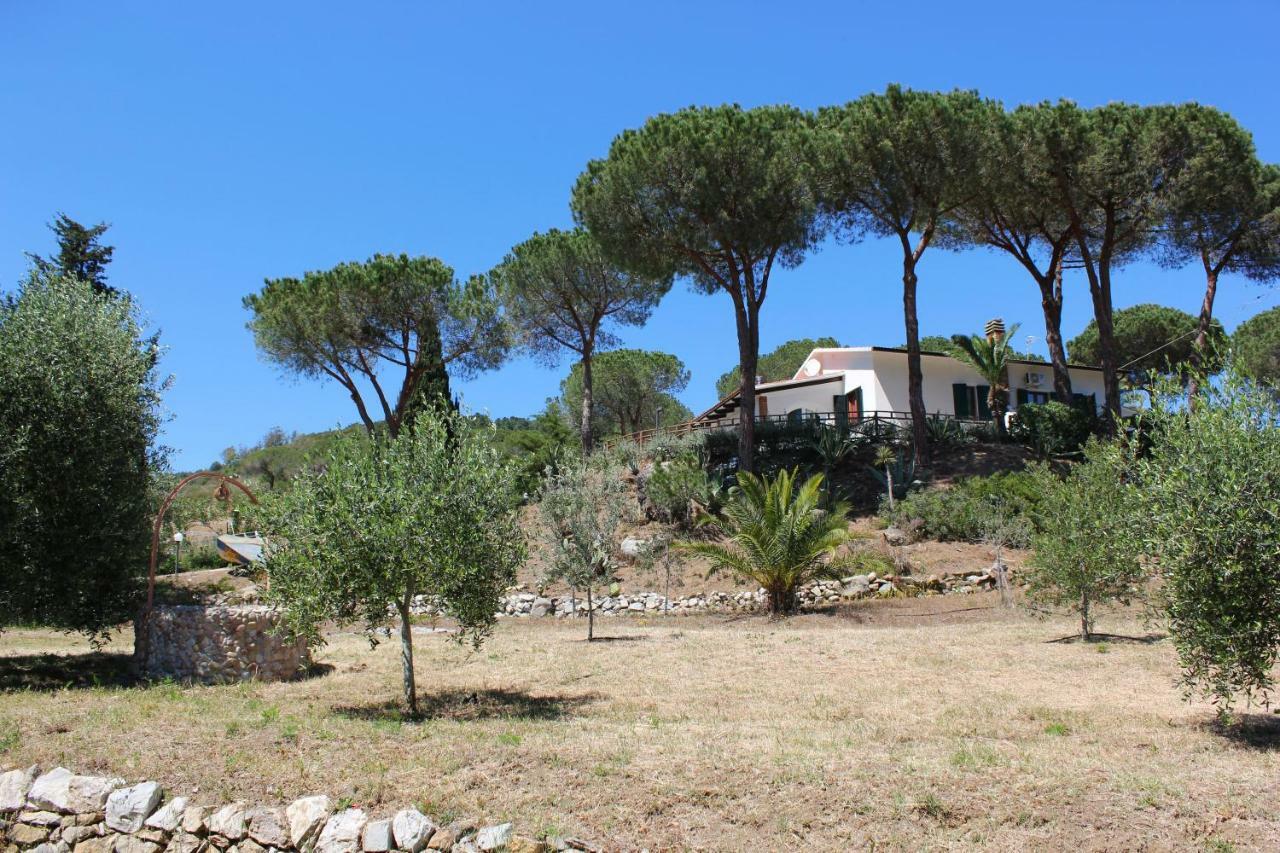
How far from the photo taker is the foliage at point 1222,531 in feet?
27.4

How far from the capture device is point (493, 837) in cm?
738

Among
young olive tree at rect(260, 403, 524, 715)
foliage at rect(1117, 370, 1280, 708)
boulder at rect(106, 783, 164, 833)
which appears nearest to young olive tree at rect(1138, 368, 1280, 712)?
foliage at rect(1117, 370, 1280, 708)

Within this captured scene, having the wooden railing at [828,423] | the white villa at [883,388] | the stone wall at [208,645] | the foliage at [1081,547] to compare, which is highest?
the white villa at [883,388]

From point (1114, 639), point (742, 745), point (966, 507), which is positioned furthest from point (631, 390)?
point (742, 745)

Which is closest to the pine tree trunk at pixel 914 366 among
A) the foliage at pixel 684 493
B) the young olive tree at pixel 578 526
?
the foliage at pixel 684 493

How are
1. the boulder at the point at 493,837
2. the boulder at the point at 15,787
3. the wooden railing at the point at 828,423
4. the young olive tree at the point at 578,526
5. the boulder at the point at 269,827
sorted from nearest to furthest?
1. the boulder at the point at 493,837
2. the boulder at the point at 269,827
3. the boulder at the point at 15,787
4. the young olive tree at the point at 578,526
5. the wooden railing at the point at 828,423

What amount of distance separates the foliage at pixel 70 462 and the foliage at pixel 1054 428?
1013 inches

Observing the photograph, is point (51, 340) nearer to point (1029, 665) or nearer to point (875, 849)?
point (875, 849)

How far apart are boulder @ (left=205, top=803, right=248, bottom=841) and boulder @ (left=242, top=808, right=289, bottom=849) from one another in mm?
83

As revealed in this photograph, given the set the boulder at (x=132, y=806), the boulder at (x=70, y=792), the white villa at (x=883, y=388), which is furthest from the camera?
the white villa at (x=883, y=388)

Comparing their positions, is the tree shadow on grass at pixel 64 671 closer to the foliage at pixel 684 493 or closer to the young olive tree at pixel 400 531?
the young olive tree at pixel 400 531

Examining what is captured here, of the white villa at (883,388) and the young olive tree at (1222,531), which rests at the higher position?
the white villa at (883,388)

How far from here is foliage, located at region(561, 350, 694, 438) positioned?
52.5 metres

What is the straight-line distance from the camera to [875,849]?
7125mm
